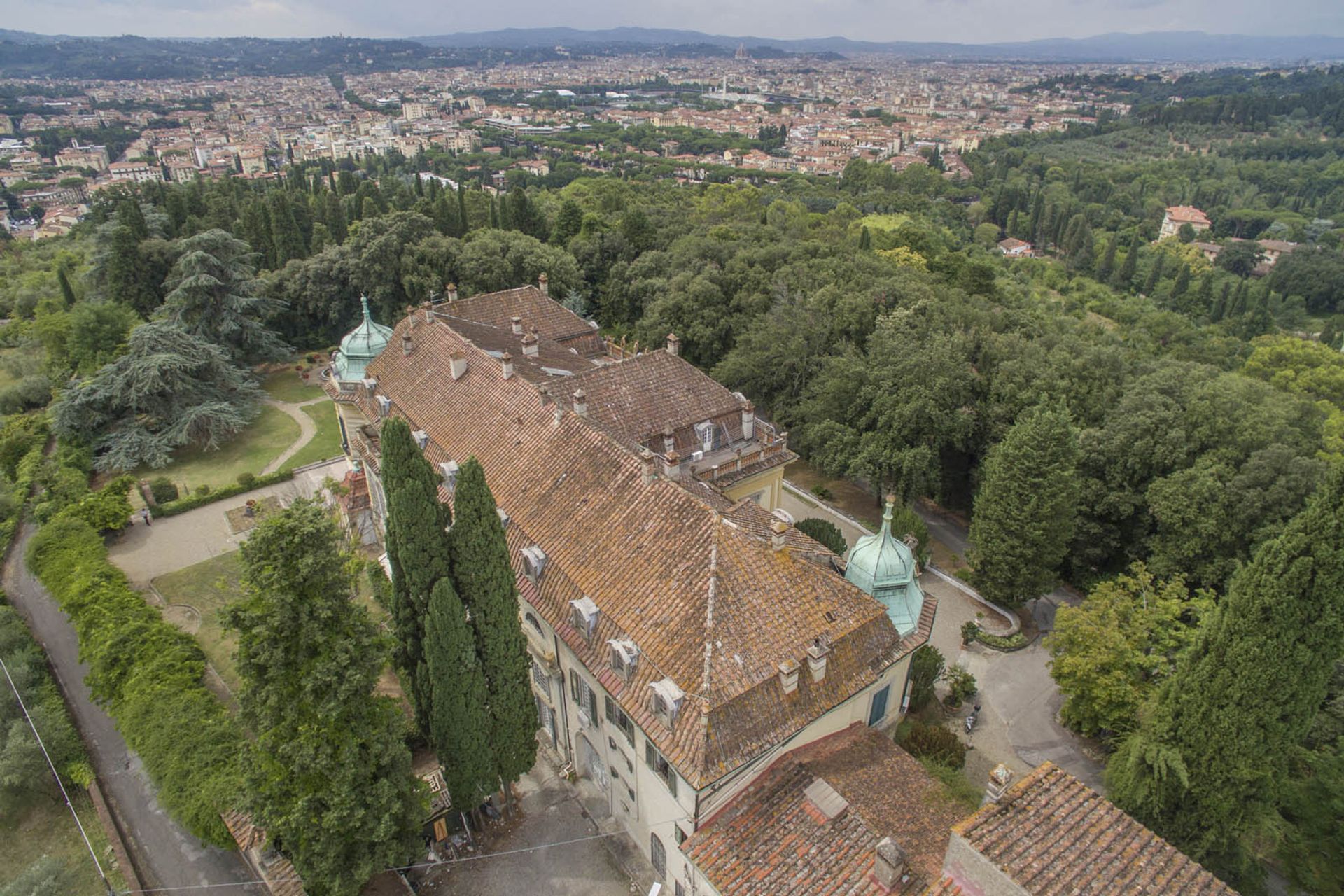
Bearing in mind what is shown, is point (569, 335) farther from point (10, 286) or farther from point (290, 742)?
point (10, 286)

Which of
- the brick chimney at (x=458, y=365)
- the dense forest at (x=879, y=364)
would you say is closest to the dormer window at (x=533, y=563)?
the brick chimney at (x=458, y=365)

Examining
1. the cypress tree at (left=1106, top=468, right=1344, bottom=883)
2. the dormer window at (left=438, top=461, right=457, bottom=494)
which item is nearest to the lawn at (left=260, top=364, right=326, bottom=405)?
the dormer window at (left=438, top=461, right=457, bottom=494)

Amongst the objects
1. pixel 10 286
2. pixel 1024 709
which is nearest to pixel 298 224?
pixel 10 286

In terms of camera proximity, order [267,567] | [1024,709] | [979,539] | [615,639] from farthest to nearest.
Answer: [979,539]
[1024,709]
[615,639]
[267,567]

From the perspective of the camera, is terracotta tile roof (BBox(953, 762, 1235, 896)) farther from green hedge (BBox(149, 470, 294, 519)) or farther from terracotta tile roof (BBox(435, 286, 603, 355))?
green hedge (BBox(149, 470, 294, 519))

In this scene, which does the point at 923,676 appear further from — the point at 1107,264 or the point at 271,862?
the point at 1107,264

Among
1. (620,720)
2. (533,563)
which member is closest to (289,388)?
(533,563)
